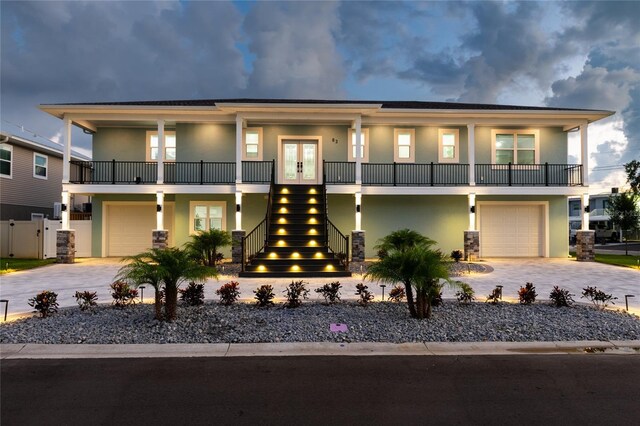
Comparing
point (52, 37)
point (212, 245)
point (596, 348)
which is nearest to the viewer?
point (596, 348)

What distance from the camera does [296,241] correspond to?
1218cm

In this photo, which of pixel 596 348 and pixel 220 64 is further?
pixel 220 64

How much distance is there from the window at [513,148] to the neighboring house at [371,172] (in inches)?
1.9

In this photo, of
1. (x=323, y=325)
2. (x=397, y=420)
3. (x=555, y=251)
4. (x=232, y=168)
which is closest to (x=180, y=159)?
(x=232, y=168)

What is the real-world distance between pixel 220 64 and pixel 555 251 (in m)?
34.1

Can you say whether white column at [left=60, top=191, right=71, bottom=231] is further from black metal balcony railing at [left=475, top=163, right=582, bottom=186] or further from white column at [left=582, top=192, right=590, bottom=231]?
white column at [left=582, top=192, right=590, bottom=231]

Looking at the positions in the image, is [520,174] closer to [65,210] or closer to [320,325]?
[320,325]

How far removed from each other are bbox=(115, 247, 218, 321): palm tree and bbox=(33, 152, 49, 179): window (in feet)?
65.3

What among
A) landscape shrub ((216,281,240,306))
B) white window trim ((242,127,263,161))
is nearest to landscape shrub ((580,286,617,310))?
landscape shrub ((216,281,240,306))

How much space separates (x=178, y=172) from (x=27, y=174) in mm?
10648

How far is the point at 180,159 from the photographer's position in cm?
1617

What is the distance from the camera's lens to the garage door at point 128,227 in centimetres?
1667

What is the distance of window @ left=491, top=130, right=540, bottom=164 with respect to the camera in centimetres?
1666

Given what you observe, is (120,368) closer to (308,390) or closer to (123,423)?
(123,423)
